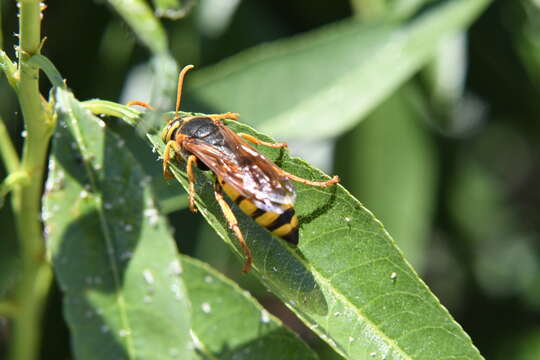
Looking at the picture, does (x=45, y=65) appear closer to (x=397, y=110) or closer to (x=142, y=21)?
(x=142, y=21)

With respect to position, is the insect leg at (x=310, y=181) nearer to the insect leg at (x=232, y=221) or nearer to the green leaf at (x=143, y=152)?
the insect leg at (x=232, y=221)

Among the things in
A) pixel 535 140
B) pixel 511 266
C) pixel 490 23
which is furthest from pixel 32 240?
pixel 511 266

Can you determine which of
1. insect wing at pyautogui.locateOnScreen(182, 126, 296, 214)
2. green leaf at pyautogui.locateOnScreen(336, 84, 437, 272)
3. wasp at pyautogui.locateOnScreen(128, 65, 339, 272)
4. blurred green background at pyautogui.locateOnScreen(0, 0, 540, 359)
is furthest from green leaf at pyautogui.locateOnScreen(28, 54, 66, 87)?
green leaf at pyautogui.locateOnScreen(336, 84, 437, 272)

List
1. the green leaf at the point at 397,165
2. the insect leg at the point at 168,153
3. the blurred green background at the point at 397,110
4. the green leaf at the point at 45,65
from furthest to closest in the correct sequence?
the green leaf at the point at 397,165
the blurred green background at the point at 397,110
the insect leg at the point at 168,153
the green leaf at the point at 45,65

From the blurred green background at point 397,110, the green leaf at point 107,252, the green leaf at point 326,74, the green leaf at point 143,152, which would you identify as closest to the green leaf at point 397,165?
the blurred green background at point 397,110

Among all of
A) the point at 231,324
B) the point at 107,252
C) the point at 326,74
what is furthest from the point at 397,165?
the point at 107,252

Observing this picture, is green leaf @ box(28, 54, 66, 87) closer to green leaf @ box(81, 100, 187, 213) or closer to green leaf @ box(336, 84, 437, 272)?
green leaf @ box(81, 100, 187, 213)

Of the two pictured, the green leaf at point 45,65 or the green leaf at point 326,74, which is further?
the green leaf at point 326,74

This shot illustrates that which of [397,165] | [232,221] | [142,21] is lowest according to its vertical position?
[397,165]
